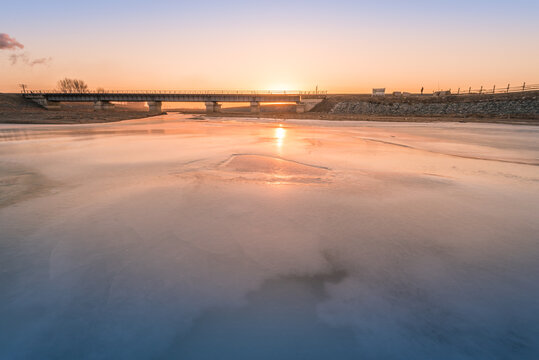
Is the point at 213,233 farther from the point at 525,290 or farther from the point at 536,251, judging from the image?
the point at 536,251

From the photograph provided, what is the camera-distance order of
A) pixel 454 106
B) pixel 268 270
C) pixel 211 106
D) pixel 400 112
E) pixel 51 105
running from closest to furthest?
1. pixel 268 270
2. pixel 454 106
3. pixel 400 112
4. pixel 51 105
5. pixel 211 106

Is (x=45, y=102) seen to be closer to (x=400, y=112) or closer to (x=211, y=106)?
(x=211, y=106)

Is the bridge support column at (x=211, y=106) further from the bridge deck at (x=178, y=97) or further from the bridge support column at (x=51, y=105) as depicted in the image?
the bridge support column at (x=51, y=105)

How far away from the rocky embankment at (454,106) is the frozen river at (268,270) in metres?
34.6

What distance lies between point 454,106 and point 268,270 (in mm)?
47456

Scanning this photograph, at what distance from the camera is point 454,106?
38219mm

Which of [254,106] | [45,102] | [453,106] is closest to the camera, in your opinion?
[453,106]

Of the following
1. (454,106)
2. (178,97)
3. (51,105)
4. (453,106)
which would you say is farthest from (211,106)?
(454,106)

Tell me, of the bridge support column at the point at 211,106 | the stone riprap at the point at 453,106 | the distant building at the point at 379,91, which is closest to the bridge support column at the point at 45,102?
the bridge support column at the point at 211,106

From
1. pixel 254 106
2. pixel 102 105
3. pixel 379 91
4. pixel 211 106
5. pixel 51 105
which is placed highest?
pixel 379 91

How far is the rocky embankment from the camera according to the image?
29531mm

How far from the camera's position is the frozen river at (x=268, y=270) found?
1.84 metres

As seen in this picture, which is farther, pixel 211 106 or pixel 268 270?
pixel 211 106

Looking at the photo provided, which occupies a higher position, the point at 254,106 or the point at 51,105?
the point at 254,106
